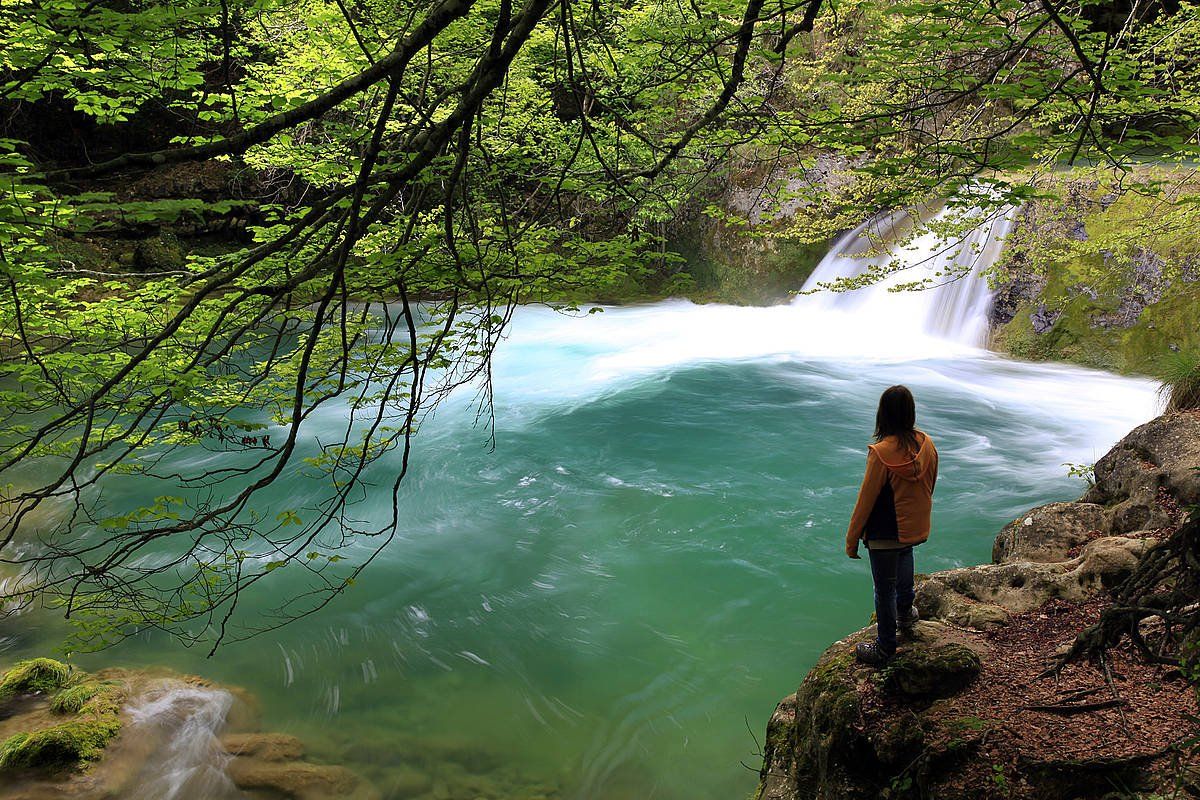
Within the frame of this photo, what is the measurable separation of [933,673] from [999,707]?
0.90ft

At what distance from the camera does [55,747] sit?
4402mm

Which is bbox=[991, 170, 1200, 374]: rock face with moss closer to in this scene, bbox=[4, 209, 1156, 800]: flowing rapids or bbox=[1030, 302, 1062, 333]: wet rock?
bbox=[1030, 302, 1062, 333]: wet rock

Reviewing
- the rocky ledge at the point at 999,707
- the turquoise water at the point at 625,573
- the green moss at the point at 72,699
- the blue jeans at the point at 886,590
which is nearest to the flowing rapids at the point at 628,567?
the turquoise water at the point at 625,573

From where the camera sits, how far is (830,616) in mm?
5922

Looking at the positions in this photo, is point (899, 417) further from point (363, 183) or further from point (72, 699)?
point (72, 699)

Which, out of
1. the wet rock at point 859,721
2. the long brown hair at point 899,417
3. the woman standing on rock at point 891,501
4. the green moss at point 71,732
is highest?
the long brown hair at point 899,417

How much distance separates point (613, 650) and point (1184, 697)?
388 centimetres

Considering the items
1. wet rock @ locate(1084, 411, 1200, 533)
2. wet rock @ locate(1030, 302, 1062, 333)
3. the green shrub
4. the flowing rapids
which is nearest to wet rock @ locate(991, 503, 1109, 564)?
wet rock @ locate(1084, 411, 1200, 533)

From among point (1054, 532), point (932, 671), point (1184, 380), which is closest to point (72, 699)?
point (932, 671)

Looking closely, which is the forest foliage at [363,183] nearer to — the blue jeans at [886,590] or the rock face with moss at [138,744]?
the rock face with moss at [138,744]

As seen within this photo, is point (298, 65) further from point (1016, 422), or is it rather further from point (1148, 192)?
point (1016, 422)

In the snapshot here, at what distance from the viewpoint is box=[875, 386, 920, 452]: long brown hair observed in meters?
3.25

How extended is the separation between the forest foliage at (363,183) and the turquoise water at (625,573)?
2.74ft

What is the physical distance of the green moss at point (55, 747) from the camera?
4336 mm
